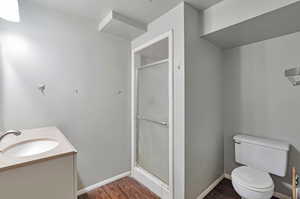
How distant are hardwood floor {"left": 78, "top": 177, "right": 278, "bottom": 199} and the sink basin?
39.5 inches

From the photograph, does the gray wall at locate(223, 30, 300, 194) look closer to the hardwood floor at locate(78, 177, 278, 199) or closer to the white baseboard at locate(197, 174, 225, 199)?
the white baseboard at locate(197, 174, 225, 199)

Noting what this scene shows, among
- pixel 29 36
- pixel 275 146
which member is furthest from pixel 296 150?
pixel 29 36

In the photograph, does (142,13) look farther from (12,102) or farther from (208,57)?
(12,102)

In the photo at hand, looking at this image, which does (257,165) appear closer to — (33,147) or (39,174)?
(39,174)

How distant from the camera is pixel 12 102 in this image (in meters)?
1.46

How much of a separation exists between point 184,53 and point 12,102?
1892mm

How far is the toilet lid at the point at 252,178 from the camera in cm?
137

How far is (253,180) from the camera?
4.74 ft

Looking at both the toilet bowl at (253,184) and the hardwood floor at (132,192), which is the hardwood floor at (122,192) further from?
the toilet bowl at (253,184)

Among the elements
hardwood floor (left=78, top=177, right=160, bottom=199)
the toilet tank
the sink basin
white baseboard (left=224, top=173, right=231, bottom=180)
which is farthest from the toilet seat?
the sink basin

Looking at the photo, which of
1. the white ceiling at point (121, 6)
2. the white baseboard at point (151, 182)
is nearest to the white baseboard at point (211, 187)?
the white baseboard at point (151, 182)

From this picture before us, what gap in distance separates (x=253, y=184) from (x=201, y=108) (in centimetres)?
90

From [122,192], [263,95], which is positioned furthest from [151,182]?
[263,95]

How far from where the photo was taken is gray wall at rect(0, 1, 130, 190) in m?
1.49
